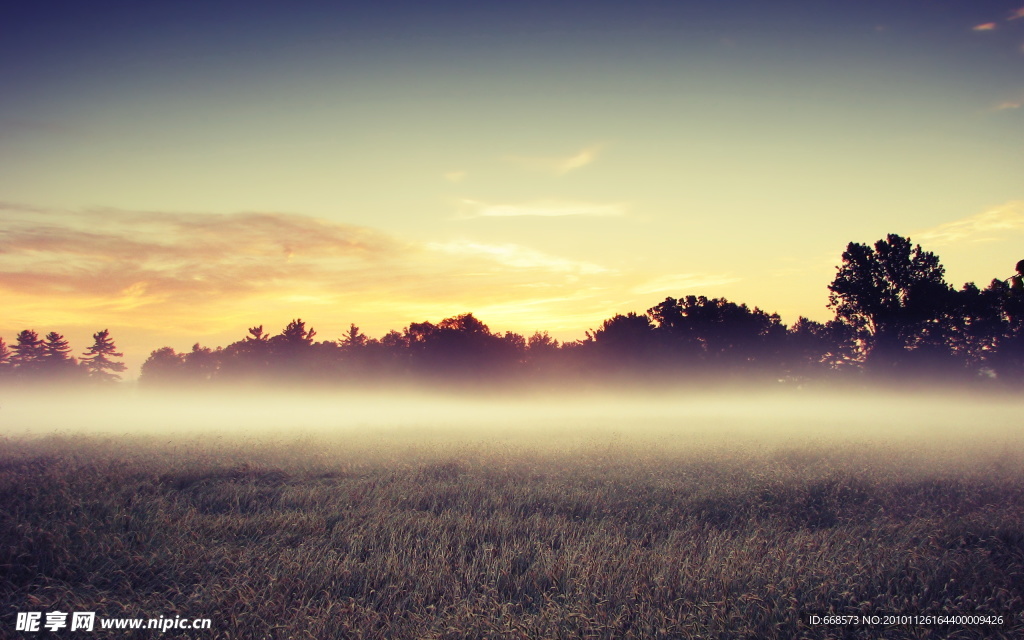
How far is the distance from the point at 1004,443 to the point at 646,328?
144 feet

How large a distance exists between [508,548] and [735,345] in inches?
2416

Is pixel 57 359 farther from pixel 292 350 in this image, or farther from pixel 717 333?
pixel 717 333

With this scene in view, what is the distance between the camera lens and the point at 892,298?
4650cm

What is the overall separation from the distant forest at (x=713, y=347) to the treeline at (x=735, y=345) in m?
0.13

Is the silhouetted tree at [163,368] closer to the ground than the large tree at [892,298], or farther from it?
closer to the ground

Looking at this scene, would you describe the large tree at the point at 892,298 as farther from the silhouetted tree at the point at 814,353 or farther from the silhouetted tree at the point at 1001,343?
the silhouetted tree at the point at 814,353

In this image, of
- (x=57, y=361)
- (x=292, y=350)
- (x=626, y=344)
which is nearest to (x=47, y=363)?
(x=57, y=361)

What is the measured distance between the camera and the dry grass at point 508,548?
4016 millimetres

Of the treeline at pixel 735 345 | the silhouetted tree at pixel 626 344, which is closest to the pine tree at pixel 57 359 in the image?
the treeline at pixel 735 345

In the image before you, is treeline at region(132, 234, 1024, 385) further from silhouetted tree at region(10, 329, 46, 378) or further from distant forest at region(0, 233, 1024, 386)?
silhouetted tree at region(10, 329, 46, 378)

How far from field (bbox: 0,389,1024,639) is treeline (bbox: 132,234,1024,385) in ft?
131

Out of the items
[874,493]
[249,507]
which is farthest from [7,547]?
[874,493]

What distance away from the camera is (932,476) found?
9922mm

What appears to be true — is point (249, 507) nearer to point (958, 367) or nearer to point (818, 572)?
point (818, 572)
